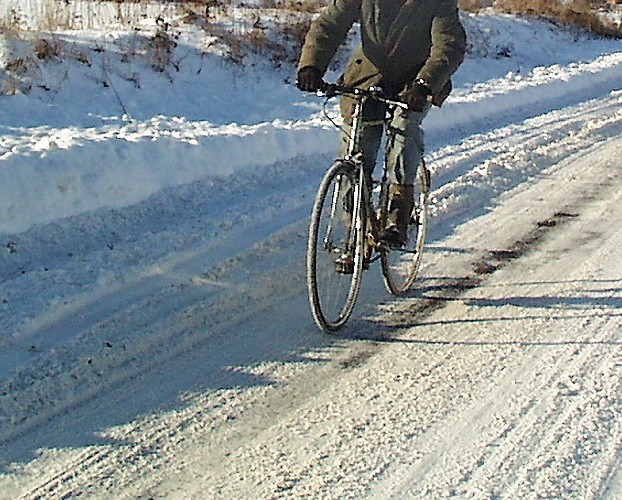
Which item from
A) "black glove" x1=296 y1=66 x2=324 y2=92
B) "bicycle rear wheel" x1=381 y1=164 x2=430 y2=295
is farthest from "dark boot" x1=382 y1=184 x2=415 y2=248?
"black glove" x1=296 y1=66 x2=324 y2=92

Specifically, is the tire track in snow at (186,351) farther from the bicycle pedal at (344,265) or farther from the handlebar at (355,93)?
the handlebar at (355,93)

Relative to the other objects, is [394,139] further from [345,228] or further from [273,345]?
[273,345]

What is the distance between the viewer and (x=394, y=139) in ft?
15.7

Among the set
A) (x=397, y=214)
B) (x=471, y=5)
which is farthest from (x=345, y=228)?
(x=471, y=5)

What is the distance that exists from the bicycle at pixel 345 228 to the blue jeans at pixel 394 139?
2.0 inches

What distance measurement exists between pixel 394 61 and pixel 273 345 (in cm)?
172

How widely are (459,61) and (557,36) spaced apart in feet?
68.8

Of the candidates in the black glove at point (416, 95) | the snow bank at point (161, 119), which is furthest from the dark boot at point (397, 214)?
the snow bank at point (161, 119)

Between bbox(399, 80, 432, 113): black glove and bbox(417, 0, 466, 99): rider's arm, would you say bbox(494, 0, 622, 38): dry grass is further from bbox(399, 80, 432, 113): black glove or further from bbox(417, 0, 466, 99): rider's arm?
bbox(399, 80, 432, 113): black glove

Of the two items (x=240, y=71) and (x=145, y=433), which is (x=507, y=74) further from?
(x=145, y=433)

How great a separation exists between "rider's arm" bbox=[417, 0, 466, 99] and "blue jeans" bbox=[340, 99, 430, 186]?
283mm

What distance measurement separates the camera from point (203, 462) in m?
3.33

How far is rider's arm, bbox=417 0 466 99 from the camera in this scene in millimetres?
4379

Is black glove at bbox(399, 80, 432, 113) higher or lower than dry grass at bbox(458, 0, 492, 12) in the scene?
lower
